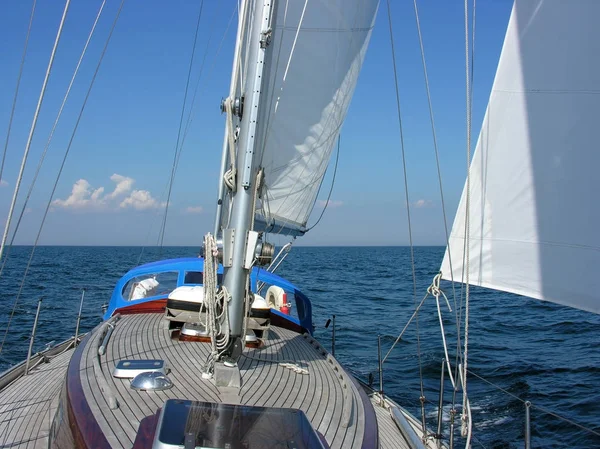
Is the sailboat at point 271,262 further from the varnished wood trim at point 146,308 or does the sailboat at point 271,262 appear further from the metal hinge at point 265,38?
the varnished wood trim at point 146,308

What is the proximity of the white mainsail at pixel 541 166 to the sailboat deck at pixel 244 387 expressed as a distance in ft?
6.05

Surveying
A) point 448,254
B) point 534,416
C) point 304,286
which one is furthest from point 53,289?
point 448,254

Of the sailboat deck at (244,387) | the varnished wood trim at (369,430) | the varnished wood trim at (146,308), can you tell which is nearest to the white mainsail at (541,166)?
the varnished wood trim at (369,430)

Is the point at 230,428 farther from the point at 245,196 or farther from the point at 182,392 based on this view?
the point at 245,196

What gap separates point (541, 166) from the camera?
506 centimetres

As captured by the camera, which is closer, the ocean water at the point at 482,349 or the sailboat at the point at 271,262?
the sailboat at the point at 271,262

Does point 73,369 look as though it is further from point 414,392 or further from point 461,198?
point 414,392

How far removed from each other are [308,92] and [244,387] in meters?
6.28

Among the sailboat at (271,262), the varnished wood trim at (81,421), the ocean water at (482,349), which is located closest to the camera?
the varnished wood trim at (81,421)

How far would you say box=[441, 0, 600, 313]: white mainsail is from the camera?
189 inches

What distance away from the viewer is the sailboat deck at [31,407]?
5500 mm

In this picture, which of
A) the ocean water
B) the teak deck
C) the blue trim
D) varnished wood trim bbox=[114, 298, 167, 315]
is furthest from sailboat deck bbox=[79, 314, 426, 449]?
the blue trim

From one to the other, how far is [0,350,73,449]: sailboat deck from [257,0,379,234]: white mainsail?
13.1 feet

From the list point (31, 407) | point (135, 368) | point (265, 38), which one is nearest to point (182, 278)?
point (31, 407)
